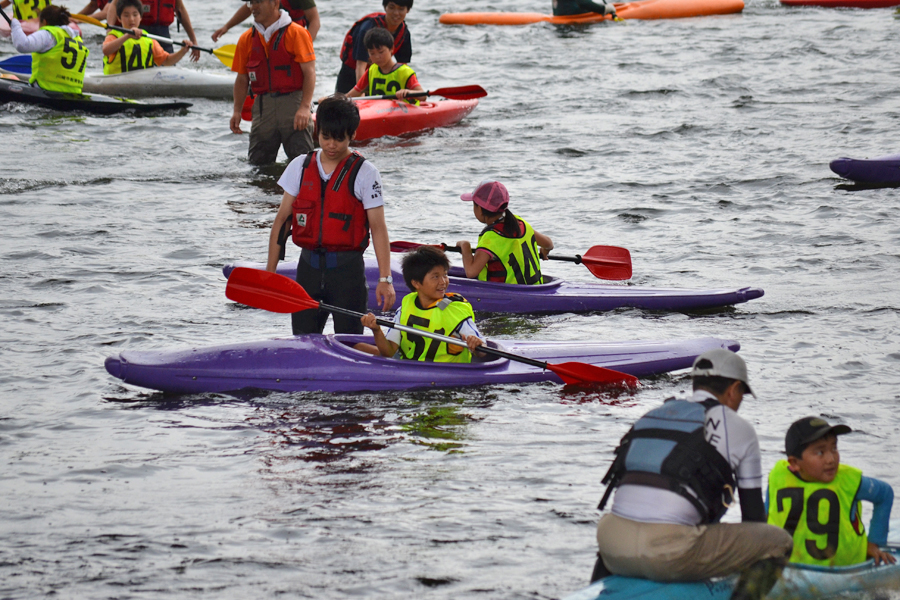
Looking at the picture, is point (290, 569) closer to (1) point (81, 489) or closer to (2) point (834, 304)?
(1) point (81, 489)

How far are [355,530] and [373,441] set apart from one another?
0.78 metres

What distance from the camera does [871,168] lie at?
8.95 meters

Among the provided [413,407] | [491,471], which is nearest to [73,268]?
[413,407]

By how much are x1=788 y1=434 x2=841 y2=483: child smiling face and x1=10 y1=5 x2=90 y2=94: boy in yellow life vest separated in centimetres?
946

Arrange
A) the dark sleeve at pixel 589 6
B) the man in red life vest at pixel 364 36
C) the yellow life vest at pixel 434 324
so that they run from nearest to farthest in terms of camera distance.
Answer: the yellow life vest at pixel 434 324 < the man in red life vest at pixel 364 36 < the dark sleeve at pixel 589 6

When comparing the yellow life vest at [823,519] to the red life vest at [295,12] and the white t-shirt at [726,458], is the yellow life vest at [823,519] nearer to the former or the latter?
the white t-shirt at [726,458]

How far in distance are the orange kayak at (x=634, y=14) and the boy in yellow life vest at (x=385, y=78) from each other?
8.56 metres

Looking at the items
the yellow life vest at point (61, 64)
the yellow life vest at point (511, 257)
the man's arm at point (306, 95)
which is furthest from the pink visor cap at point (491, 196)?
the yellow life vest at point (61, 64)

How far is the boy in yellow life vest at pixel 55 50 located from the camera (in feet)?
34.6

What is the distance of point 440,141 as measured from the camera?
436 inches

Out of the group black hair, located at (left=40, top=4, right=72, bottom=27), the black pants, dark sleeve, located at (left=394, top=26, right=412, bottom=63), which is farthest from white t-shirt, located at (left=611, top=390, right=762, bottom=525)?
black hair, located at (left=40, top=4, right=72, bottom=27)

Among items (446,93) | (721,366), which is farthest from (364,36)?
(721,366)

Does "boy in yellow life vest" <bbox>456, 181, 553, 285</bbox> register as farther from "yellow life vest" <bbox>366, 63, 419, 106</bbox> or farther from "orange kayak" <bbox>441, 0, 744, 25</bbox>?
"orange kayak" <bbox>441, 0, 744, 25</bbox>

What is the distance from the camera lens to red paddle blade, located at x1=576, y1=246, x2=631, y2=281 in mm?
6531
